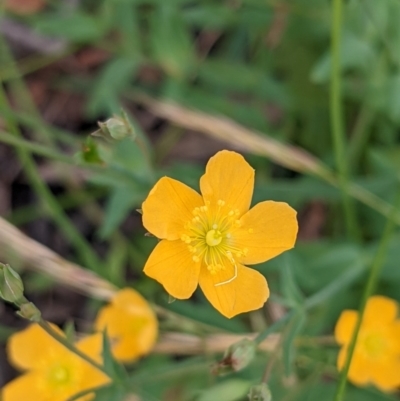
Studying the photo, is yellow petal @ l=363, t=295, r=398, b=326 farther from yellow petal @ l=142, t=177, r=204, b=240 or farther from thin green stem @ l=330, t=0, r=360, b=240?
yellow petal @ l=142, t=177, r=204, b=240

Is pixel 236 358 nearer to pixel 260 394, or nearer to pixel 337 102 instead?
pixel 260 394

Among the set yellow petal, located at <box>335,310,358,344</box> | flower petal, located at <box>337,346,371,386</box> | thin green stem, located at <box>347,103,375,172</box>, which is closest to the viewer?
yellow petal, located at <box>335,310,358,344</box>

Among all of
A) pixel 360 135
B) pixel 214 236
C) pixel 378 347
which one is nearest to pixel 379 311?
pixel 378 347

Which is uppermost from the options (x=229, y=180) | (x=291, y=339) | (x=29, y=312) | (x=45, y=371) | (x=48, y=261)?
(x=229, y=180)

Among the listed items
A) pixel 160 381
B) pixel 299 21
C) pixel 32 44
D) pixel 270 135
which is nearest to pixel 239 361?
pixel 160 381

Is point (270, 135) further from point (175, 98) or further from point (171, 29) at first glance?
point (171, 29)

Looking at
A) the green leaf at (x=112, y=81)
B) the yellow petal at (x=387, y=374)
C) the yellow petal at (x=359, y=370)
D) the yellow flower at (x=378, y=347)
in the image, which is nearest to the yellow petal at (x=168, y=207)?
the yellow flower at (x=378, y=347)

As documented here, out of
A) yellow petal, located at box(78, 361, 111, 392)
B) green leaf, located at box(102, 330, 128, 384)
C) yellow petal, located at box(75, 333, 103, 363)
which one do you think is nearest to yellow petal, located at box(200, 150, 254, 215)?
green leaf, located at box(102, 330, 128, 384)
